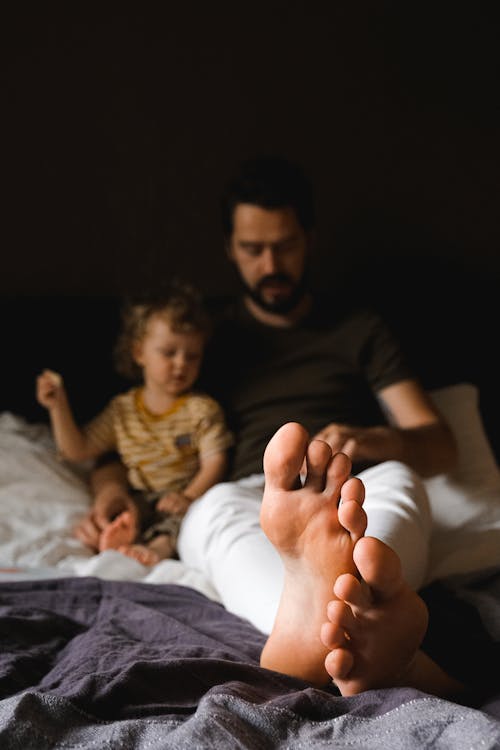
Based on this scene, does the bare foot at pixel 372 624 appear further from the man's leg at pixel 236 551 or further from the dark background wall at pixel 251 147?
the dark background wall at pixel 251 147

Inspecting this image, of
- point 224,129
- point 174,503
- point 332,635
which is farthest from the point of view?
point 224,129

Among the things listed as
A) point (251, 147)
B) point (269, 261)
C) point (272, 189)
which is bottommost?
point (269, 261)

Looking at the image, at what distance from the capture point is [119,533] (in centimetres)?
143

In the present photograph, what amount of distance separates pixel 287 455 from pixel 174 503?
0.69 meters

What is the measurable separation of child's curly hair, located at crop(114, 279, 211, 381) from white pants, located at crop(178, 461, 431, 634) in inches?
14.8

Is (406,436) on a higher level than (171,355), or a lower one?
lower

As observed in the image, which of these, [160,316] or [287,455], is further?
[160,316]

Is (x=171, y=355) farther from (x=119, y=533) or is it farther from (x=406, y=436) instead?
(x=406, y=436)

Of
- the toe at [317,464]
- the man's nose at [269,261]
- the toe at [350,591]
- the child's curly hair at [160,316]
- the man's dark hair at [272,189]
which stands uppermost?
the man's dark hair at [272,189]

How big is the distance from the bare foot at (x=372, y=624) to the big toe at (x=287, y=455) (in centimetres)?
11

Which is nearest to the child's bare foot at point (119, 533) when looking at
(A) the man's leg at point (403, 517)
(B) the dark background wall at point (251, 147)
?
(A) the man's leg at point (403, 517)

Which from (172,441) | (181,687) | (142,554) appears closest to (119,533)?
(142,554)

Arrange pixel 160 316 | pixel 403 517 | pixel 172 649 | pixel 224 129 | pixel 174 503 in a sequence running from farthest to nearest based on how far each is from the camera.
Result: 1. pixel 224 129
2. pixel 160 316
3. pixel 174 503
4. pixel 403 517
5. pixel 172 649

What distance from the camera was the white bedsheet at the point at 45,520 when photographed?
131 centimetres
